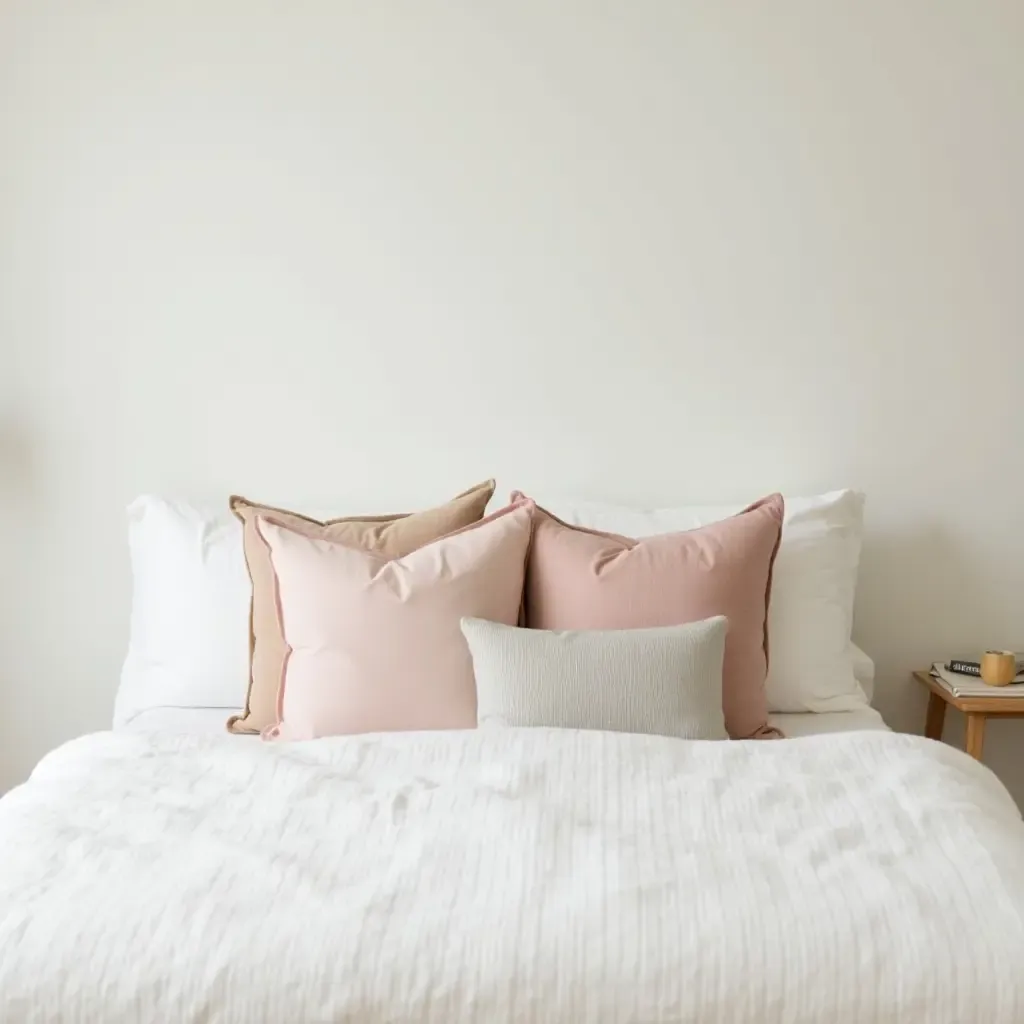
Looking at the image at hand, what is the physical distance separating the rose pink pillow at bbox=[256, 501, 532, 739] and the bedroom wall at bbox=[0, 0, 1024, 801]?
589 millimetres

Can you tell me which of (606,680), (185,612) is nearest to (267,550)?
(185,612)

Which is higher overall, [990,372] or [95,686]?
[990,372]

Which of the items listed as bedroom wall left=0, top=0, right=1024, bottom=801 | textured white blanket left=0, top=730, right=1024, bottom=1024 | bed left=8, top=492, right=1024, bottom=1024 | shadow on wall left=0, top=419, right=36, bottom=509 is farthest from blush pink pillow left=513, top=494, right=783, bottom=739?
shadow on wall left=0, top=419, right=36, bottom=509

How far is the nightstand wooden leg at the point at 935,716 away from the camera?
9.55 feet

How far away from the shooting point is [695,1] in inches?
109

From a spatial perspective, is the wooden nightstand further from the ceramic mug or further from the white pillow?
the white pillow

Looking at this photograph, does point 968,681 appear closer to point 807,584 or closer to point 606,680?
point 807,584

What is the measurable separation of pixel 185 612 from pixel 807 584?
132cm

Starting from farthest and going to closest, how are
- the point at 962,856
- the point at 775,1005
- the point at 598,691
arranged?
1. the point at 598,691
2. the point at 962,856
3. the point at 775,1005

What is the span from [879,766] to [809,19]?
5.50 feet

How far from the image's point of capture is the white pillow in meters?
2.64

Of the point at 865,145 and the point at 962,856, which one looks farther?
the point at 865,145

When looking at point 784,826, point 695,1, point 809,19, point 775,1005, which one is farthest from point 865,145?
point 775,1005

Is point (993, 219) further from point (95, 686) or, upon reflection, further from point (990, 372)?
point (95, 686)
